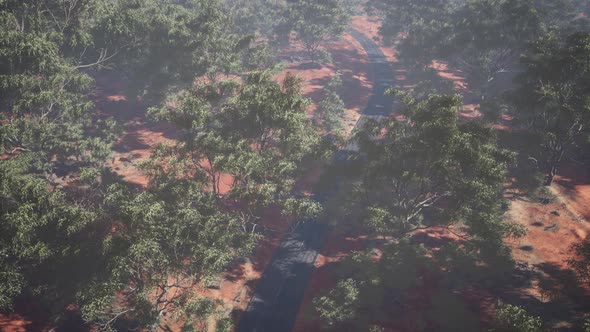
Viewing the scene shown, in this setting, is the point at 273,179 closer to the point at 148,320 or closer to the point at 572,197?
→ the point at 148,320

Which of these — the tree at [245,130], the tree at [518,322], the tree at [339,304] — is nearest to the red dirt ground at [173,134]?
the tree at [245,130]

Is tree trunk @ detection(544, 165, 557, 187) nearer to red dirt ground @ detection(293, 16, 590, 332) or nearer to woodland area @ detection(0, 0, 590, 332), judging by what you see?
woodland area @ detection(0, 0, 590, 332)

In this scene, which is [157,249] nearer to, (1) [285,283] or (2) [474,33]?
(1) [285,283]

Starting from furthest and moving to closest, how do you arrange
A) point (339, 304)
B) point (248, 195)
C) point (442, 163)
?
point (248, 195) → point (339, 304) → point (442, 163)

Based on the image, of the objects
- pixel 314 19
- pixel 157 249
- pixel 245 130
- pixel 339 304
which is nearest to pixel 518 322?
pixel 339 304

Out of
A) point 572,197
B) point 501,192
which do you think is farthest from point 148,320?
point 572,197

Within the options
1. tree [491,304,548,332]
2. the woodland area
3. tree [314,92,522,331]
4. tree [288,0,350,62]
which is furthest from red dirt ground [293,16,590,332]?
tree [288,0,350,62]

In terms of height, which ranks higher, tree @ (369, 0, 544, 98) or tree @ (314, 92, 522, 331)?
tree @ (369, 0, 544, 98)
